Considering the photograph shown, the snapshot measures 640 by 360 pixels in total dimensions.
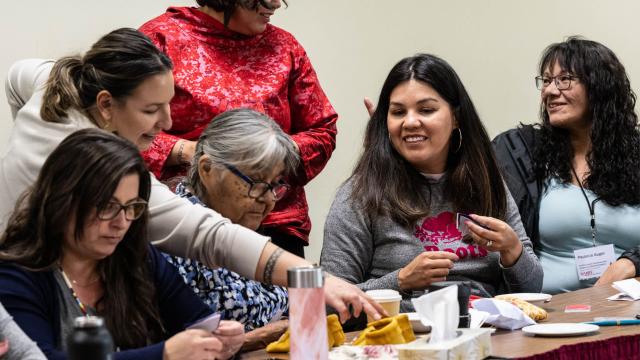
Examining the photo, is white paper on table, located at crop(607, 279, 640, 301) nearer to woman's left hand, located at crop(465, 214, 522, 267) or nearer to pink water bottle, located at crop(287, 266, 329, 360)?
woman's left hand, located at crop(465, 214, 522, 267)

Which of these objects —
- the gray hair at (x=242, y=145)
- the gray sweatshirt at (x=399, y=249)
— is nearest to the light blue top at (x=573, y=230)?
the gray sweatshirt at (x=399, y=249)

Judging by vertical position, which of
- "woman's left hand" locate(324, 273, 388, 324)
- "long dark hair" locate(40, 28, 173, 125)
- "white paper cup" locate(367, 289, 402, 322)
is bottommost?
"white paper cup" locate(367, 289, 402, 322)

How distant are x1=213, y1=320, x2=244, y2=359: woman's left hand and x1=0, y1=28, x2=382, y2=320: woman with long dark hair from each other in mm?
195

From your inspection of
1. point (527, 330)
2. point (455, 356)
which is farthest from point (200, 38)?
point (455, 356)

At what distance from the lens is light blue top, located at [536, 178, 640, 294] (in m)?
3.49

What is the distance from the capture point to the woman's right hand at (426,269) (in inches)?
101

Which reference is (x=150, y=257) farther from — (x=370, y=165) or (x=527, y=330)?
(x=370, y=165)

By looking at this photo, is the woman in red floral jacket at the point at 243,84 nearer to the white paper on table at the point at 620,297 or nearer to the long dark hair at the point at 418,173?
the long dark hair at the point at 418,173

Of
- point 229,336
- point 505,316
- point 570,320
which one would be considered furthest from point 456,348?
point 570,320

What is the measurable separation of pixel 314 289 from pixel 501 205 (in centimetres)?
155

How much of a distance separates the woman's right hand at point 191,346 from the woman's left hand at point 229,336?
47mm

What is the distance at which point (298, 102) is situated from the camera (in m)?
3.08

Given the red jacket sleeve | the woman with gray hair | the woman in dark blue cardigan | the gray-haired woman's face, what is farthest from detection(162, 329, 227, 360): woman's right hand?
the red jacket sleeve

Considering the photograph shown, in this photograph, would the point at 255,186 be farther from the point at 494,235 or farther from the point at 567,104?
the point at 567,104
